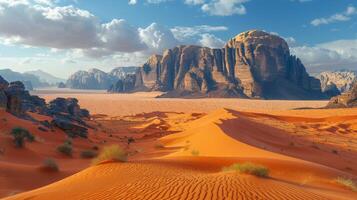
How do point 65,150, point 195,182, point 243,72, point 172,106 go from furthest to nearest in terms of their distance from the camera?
point 243,72 < point 172,106 < point 65,150 < point 195,182

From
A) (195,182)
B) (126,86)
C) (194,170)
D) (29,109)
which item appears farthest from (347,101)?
(126,86)

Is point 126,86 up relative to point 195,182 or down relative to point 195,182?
up

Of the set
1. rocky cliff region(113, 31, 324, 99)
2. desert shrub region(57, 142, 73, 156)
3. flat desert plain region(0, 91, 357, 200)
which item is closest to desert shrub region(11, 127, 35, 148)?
flat desert plain region(0, 91, 357, 200)

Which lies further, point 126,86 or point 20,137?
point 126,86

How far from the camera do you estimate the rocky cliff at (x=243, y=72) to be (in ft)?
432

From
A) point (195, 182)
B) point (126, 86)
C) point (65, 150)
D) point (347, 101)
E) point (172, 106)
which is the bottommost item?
point (172, 106)

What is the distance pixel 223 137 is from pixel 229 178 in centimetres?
1240

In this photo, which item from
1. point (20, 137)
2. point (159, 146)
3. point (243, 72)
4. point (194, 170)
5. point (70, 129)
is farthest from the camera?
point (243, 72)

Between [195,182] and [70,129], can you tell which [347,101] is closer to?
[70,129]

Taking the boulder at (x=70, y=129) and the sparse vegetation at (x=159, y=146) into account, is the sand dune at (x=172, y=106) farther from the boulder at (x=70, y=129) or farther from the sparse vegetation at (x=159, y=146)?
the sparse vegetation at (x=159, y=146)

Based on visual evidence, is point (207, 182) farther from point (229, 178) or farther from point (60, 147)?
point (60, 147)

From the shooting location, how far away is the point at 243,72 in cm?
13775

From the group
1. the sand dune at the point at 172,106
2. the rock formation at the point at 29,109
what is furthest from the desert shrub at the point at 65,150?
the sand dune at the point at 172,106

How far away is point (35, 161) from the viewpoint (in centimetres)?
1750
